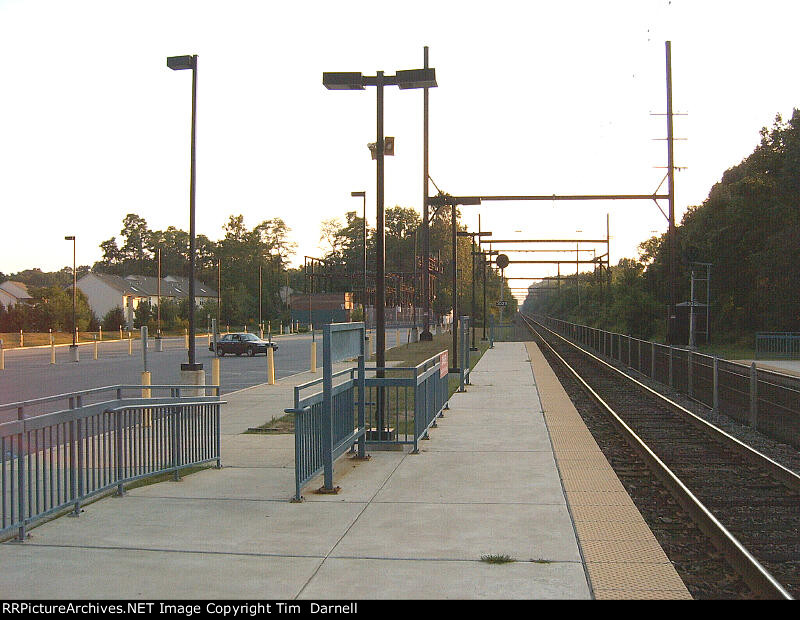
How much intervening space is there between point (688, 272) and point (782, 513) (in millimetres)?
47942

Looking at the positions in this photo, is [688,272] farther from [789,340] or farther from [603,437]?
[603,437]

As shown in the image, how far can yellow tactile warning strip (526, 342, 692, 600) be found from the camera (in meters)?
5.90

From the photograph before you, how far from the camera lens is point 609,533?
24.6 feet

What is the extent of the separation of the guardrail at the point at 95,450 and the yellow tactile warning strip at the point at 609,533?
459cm

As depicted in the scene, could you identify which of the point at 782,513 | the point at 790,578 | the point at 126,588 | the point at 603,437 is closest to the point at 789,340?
the point at 603,437

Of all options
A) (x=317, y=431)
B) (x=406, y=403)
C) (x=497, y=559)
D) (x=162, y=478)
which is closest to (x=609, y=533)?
(x=497, y=559)

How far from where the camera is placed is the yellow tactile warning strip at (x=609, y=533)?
19.4 feet

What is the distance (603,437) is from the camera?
49.4 ft

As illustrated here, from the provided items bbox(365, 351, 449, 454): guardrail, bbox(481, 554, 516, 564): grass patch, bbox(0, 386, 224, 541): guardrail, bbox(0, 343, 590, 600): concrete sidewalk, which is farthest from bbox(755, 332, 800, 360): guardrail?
bbox(481, 554, 516, 564): grass patch

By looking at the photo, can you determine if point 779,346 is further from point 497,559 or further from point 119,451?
point 497,559

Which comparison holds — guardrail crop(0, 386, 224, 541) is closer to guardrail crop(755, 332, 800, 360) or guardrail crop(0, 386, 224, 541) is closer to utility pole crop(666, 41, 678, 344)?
utility pole crop(666, 41, 678, 344)

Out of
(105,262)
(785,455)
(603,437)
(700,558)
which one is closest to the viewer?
(700,558)

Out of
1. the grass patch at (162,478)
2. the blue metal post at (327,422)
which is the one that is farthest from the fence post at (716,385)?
the grass patch at (162,478)

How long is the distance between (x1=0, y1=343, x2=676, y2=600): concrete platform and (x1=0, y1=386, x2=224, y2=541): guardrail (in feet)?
0.76
